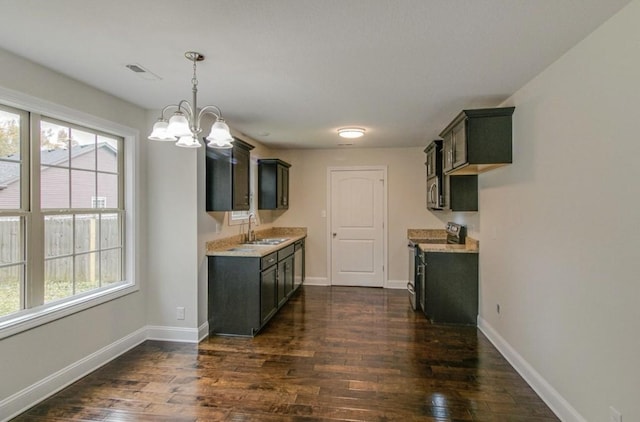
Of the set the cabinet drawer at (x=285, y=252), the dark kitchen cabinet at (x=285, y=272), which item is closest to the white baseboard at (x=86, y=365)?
the dark kitchen cabinet at (x=285, y=272)

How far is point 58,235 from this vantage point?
274 centimetres

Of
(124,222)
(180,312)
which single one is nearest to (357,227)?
(180,312)

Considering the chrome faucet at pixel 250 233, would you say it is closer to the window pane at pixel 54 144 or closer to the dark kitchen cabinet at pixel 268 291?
the dark kitchen cabinet at pixel 268 291

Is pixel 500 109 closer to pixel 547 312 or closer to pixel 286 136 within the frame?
pixel 547 312

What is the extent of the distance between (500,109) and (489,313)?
2.11 meters

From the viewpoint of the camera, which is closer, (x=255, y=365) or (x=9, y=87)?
(x=9, y=87)

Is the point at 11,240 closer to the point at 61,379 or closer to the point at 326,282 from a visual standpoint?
the point at 61,379

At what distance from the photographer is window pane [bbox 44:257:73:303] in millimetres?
2650

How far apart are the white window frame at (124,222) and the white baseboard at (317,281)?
319 centimetres

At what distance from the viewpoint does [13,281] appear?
94.7 inches

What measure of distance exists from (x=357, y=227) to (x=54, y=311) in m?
4.39

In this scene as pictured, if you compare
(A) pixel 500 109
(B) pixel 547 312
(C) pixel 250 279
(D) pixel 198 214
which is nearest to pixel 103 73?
(D) pixel 198 214

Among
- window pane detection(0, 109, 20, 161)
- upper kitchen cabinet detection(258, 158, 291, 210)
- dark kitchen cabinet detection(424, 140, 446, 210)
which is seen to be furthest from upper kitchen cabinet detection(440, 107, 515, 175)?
window pane detection(0, 109, 20, 161)

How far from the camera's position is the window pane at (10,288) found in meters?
2.33
